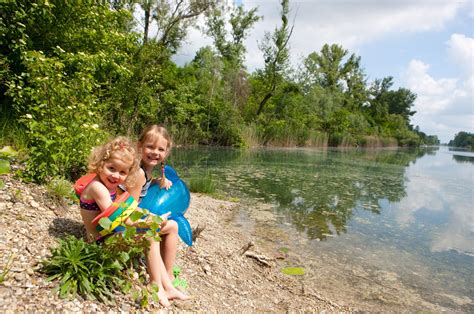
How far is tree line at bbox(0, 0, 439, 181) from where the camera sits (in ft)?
10.8

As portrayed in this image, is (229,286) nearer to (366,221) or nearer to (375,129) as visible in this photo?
(366,221)

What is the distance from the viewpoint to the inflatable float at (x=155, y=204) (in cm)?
Answer: 200

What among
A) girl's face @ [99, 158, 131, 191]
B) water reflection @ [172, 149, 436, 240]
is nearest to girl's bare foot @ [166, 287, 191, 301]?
girl's face @ [99, 158, 131, 191]

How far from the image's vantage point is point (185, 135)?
19969 millimetres

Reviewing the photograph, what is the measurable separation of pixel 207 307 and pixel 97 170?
1.26 meters

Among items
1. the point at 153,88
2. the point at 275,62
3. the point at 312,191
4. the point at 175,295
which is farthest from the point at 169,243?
the point at 275,62

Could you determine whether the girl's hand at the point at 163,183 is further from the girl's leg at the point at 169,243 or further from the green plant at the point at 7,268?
the green plant at the point at 7,268

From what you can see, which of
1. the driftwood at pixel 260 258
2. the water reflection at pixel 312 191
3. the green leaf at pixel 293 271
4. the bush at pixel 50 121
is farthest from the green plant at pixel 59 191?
the water reflection at pixel 312 191

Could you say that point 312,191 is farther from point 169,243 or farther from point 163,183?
point 169,243

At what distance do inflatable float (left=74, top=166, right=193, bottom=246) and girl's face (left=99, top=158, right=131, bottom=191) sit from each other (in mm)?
93

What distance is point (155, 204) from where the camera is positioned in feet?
9.14

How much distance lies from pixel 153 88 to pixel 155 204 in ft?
35.6

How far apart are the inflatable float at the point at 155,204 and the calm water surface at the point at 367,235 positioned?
5.55ft

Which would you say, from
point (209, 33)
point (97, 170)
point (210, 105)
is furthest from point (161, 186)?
point (209, 33)
